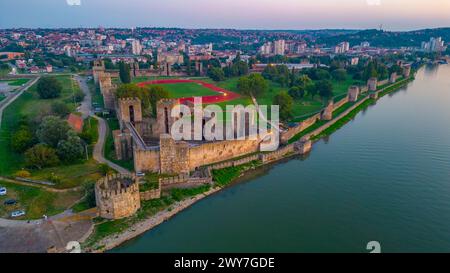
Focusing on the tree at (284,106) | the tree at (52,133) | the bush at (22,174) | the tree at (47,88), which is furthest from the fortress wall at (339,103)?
the tree at (47,88)

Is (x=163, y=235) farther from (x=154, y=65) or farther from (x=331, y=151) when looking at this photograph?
(x=154, y=65)

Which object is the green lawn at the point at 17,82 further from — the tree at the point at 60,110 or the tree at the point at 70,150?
the tree at the point at 70,150

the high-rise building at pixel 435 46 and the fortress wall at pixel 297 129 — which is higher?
the high-rise building at pixel 435 46

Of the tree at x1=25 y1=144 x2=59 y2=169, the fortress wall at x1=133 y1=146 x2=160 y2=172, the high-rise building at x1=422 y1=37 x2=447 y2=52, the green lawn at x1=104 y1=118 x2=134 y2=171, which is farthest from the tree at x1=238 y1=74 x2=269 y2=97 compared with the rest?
the high-rise building at x1=422 y1=37 x2=447 y2=52

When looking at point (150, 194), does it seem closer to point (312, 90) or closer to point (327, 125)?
point (327, 125)

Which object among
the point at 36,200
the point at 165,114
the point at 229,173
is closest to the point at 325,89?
the point at 165,114
